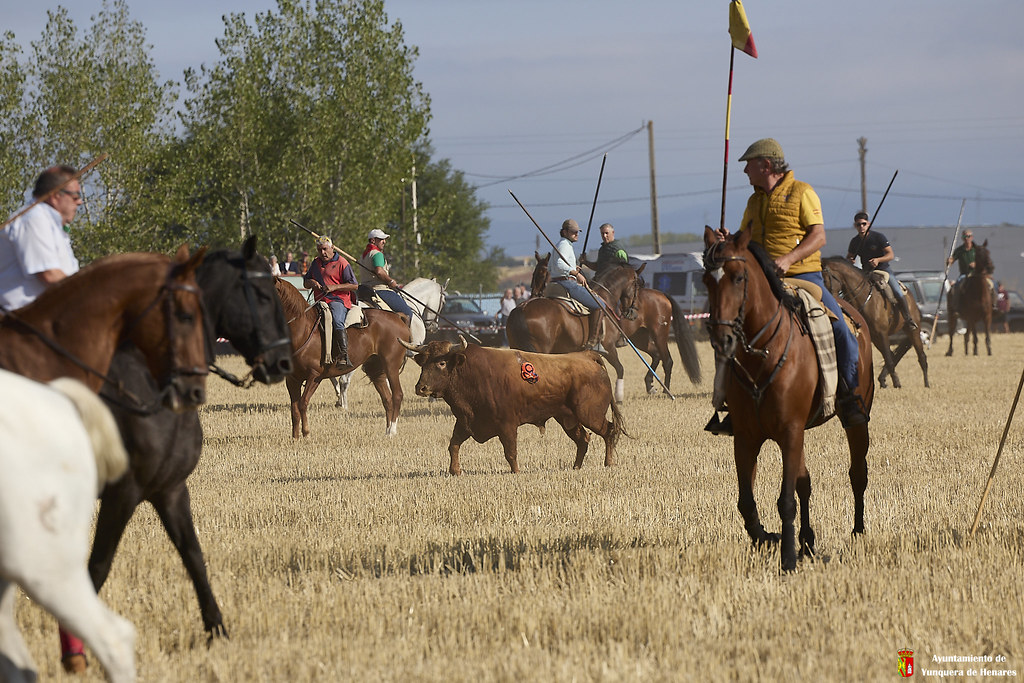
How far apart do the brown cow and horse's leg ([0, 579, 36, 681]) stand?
6.63 metres

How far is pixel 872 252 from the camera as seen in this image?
17328mm

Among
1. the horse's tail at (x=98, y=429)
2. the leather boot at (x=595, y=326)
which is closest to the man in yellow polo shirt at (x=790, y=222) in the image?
the horse's tail at (x=98, y=429)

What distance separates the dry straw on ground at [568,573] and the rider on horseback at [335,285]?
9.37ft

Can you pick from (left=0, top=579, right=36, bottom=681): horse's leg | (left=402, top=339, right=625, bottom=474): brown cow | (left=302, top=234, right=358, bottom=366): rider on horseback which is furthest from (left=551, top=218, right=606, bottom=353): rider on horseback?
(left=0, top=579, right=36, bottom=681): horse's leg

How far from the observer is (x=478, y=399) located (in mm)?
11125

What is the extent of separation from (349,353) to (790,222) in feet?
28.7

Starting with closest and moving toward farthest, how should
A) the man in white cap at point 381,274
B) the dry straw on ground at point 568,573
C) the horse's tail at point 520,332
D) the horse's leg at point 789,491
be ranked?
the dry straw on ground at point 568,573 → the horse's leg at point 789,491 → the man in white cap at point 381,274 → the horse's tail at point 520,332

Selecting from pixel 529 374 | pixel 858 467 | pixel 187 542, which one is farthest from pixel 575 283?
pixel 187 542

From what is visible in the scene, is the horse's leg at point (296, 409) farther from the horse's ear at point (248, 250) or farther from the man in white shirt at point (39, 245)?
the horse's ear at point (248, 250)

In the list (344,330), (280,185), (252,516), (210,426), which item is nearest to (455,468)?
(252,516)

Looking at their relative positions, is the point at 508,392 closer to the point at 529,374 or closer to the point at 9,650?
the point at 529,374

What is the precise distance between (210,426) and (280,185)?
27544 millimetres

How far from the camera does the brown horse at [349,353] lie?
14.4 metres

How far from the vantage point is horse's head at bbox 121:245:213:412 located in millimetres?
4801
